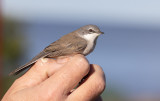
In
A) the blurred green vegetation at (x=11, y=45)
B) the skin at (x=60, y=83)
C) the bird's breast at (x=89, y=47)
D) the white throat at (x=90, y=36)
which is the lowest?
the blurred green vegetation at (x=11, y=45)

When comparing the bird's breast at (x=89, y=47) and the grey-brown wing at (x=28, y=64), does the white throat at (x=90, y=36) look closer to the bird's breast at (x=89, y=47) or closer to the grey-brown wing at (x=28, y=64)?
the bird's breast at (x=89, y=47)

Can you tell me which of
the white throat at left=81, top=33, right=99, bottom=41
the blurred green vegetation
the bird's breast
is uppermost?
the white throat at left=81, top=33, right=99, bottom=41

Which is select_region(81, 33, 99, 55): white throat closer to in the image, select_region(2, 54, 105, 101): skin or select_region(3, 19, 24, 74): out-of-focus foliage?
select_region(2, 54, 105, 101): skin

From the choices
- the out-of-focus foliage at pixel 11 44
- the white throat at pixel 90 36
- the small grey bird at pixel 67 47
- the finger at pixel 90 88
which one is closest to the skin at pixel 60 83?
the finger at pixel 90 88

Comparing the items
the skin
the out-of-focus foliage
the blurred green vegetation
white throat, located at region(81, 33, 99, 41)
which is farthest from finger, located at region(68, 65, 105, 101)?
the out-of-focus foliage

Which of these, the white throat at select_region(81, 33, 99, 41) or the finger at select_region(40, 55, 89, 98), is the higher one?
the finger at select_region(40, 55, 89, 98)

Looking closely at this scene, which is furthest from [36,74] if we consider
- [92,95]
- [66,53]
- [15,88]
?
[66,53]

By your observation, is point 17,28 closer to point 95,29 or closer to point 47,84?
point 95,29

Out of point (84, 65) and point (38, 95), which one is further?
point (84, 65)
